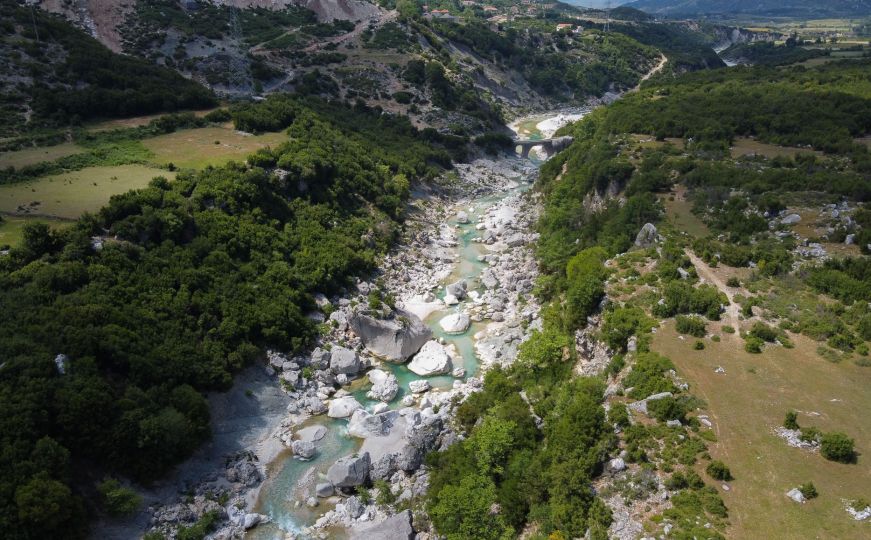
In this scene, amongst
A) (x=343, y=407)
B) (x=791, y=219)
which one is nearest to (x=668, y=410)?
(x=343, y=407)

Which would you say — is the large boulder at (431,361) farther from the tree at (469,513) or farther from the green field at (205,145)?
the green field at (205,145)

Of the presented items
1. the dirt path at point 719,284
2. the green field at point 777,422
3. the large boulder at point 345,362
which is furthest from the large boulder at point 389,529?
the dirt path at point 719,284

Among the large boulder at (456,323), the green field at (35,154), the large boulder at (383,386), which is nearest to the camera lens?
the large boulder at (383,386)

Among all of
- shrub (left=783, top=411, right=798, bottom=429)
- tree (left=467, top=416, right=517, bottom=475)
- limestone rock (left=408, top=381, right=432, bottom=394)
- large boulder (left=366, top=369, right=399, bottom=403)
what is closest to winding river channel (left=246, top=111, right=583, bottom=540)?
large boulder (left=366, top=369, right=399, bottom=403)

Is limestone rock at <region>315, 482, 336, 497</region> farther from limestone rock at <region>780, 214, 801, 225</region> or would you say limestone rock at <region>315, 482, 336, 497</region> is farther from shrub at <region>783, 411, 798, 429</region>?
limestone rock at <region>780, 214, 801, 225</region>

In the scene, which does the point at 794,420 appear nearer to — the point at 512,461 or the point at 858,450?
the point at 858,450

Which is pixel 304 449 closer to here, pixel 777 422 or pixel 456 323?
pixel 456 323
